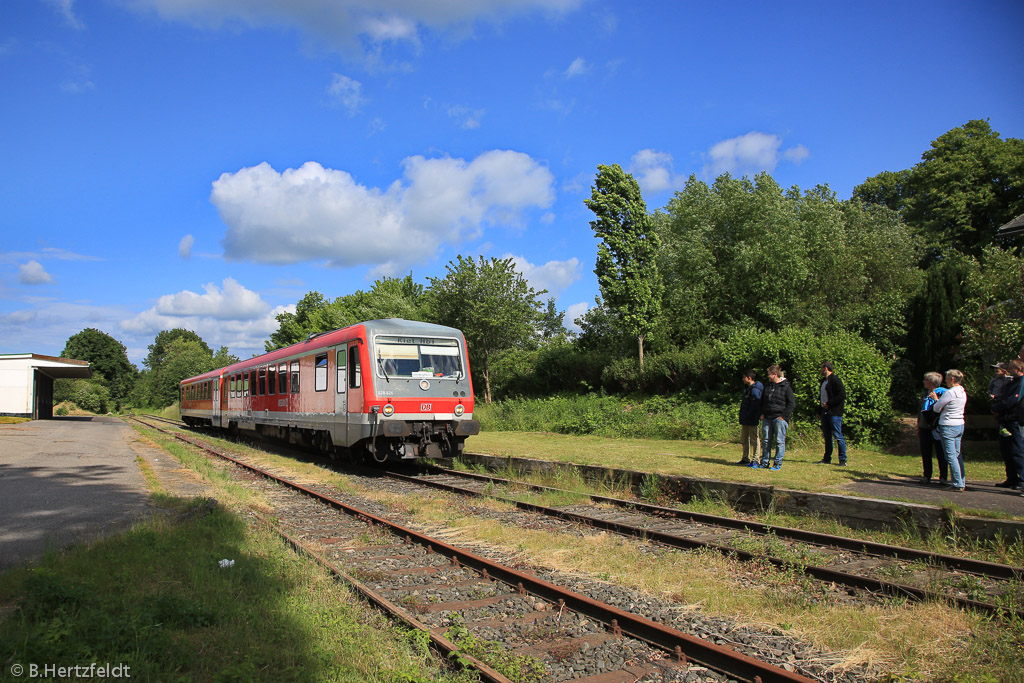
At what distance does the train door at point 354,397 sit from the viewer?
41.9 feet

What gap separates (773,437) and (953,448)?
3156 mm

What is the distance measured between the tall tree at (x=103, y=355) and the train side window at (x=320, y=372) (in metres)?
103

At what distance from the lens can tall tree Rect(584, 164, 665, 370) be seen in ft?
70.8

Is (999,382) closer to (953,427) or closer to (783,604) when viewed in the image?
(953,427)

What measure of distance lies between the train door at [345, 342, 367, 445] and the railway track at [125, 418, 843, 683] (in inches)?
195

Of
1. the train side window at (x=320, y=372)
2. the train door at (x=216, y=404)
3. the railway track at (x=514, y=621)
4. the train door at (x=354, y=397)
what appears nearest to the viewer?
the railway track at (x=514, y=621)

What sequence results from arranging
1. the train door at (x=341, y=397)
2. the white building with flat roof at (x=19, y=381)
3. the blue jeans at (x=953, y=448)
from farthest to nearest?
the white building with flat roof at (x=19, y=381), the train door at (x=341, y=397), the blue jeans at (x=953, y=448)

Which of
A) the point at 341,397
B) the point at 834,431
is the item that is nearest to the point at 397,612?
the point at 834,431

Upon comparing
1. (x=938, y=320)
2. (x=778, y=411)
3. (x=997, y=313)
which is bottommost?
(x=778, y=411)

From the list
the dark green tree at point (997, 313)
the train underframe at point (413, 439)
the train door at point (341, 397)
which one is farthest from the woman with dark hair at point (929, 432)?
the train door at point (341, 397)

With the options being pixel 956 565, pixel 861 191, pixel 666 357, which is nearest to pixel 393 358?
pixel 956 565

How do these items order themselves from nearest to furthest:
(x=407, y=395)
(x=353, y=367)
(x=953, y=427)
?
(x=953, y=427)
(x=407, y=395)
(x=353, y=367)

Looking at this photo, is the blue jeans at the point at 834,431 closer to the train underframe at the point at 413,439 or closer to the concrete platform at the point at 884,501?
the concrete platform at the point at 884,501

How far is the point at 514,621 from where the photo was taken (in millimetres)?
4914
